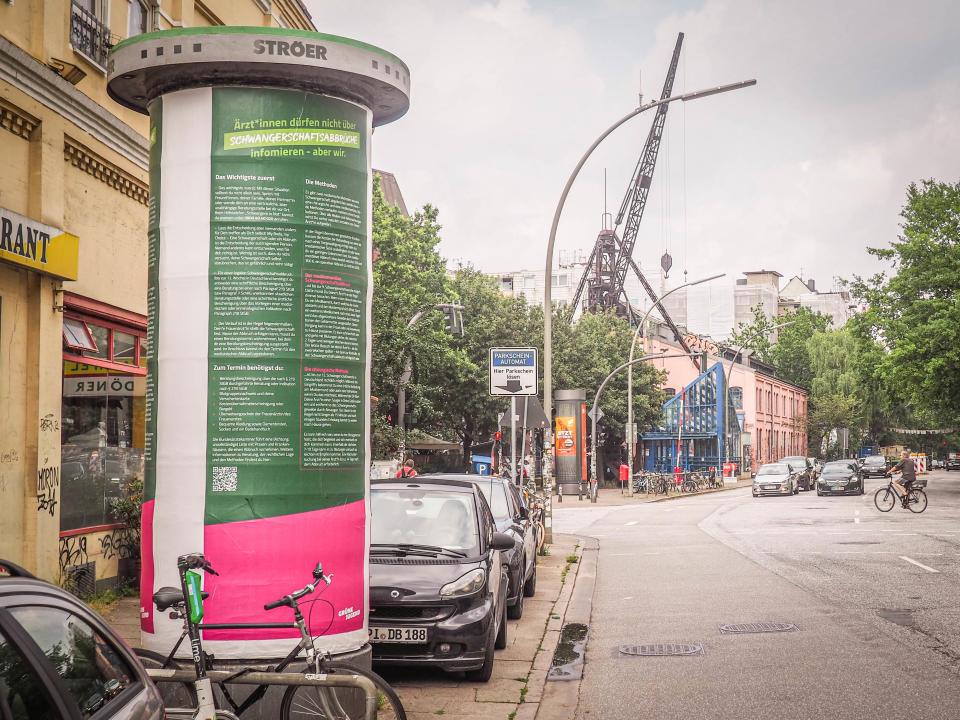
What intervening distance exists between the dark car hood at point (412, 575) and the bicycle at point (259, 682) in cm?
257

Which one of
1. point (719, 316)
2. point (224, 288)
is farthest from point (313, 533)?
point (719, 316)

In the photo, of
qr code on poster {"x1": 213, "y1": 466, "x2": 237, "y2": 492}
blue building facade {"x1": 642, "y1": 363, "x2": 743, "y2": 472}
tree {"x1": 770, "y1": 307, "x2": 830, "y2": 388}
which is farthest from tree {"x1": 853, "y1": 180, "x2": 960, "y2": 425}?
tree {"x1": 770, "y1": 307, "x2": 830, "y2": 388}

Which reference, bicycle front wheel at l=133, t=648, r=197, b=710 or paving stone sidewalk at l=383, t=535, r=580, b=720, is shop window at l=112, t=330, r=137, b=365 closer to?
paving stone sidewalk at l=383, t=535, r=580, b=720

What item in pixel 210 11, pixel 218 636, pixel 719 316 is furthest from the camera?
pixel 719 316

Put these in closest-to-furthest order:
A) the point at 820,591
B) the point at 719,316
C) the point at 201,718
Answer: the point at 201,718 < the point at 820,591 < the point at 719,316

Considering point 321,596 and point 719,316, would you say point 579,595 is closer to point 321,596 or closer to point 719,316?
point 321,596

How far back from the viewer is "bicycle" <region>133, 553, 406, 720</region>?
16.9 ft

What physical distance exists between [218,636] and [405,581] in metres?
2.15

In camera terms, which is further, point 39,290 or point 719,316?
point 719,316

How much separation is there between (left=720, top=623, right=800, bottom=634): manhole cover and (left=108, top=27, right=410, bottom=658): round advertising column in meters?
4.91

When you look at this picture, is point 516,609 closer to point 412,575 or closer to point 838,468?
point 412,575

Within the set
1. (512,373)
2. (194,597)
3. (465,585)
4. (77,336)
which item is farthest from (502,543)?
(512,373)

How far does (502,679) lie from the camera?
8641 millimetres

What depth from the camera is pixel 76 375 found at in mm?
12039
